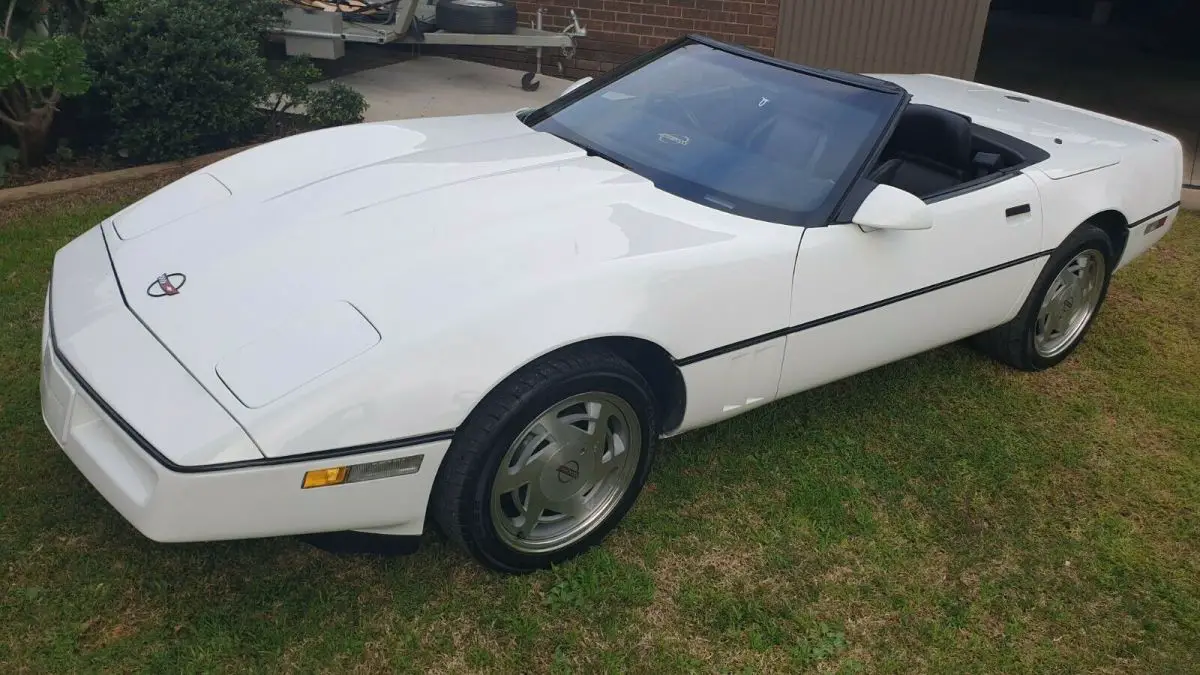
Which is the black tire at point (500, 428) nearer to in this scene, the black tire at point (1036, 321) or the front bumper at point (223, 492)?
the front bumper at point (223, 492)

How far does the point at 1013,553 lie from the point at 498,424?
5.76 feet

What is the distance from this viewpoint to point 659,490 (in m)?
3.12

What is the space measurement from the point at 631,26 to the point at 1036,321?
568 centimetres

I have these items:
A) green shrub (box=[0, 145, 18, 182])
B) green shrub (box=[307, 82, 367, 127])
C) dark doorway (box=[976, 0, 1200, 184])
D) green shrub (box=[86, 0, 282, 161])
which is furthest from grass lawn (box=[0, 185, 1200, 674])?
dark doorway (box=[976, 0, 1200, 184])

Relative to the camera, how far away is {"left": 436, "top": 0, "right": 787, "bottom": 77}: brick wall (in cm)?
832

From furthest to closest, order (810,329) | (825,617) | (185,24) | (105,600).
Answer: (185,24), (810,329), (825,617), (105,600)

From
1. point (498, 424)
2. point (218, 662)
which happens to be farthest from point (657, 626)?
point (218, 662)

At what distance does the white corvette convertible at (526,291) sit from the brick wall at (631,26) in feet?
15.9

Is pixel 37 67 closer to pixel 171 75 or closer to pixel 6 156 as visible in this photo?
pixel 171 75

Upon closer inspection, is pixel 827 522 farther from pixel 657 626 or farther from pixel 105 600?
pixel 105 600

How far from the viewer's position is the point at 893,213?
2.85 metres

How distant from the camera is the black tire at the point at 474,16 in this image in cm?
791

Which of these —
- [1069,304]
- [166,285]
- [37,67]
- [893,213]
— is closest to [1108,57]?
[1069,304]

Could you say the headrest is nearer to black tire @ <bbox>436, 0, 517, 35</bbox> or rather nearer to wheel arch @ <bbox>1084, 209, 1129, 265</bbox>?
wheel arch @ <bbox>1084, 209, 1129, 265</bbox>
